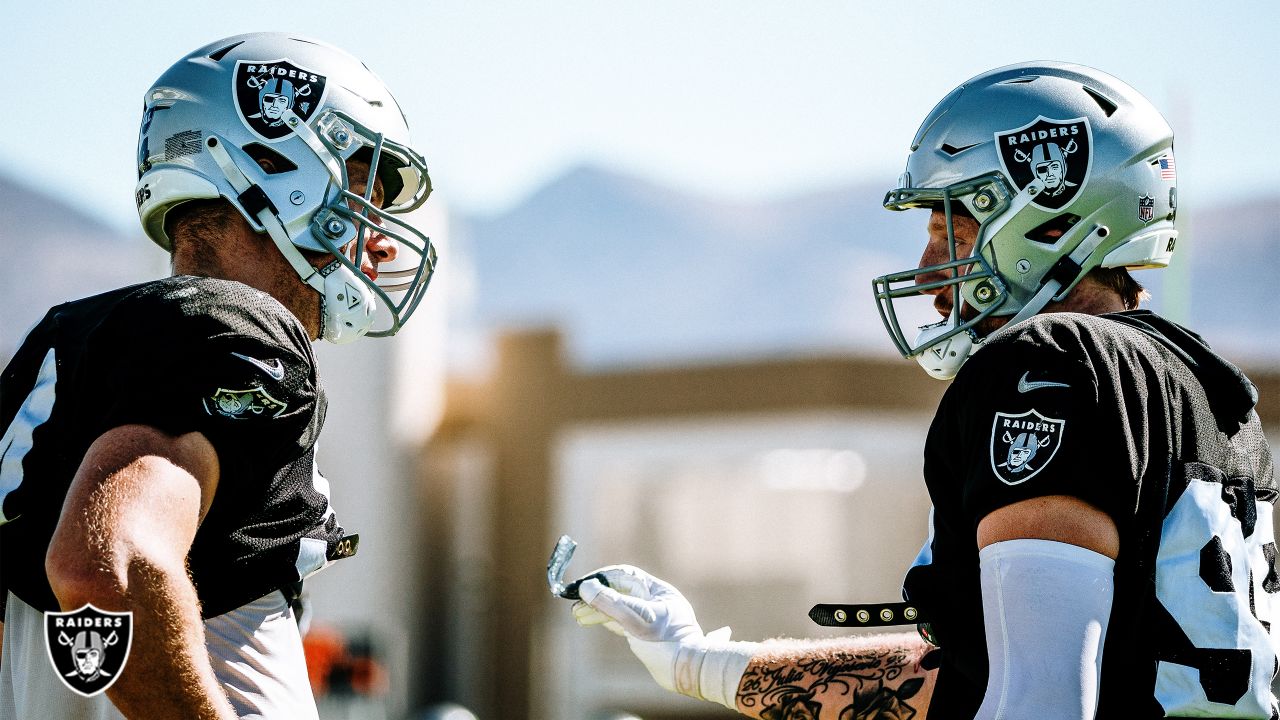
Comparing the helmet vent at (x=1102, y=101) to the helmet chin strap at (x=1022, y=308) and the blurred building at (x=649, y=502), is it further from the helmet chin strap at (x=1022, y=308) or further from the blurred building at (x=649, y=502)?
the blurred building at (x=649, y=502)

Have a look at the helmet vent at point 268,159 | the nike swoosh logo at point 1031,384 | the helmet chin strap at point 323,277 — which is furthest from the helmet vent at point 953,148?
the helmet vent at point 268,159

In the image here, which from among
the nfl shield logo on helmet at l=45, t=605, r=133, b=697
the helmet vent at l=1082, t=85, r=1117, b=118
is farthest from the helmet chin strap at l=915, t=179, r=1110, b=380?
the nfl shield logo on helmet at l=45, t=605, r=133, b=697

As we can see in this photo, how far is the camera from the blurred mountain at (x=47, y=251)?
79.5 ft

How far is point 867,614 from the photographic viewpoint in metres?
3.25

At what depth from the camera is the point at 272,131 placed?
3.42 metres

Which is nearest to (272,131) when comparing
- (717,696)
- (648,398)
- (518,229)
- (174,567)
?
(174,567)

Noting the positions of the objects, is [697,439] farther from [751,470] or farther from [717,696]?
[717,696]

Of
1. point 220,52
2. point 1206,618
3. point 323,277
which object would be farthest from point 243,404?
point 1206,618

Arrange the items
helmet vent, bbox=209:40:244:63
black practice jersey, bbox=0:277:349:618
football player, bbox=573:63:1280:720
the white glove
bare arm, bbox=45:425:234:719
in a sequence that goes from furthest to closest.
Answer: the white glove, helmet vent, bbox=209:40:244:63, black practice jersey, bbox=0:277:349:618, football player, bbox=573:63:1280:720, bare arm, bbox=45:425:234:719

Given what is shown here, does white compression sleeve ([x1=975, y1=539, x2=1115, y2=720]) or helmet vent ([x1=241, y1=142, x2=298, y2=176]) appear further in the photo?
helmet vent ([x1=241, y1=142, x2=298, y2=176])

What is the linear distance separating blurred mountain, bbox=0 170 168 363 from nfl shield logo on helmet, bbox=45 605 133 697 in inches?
802

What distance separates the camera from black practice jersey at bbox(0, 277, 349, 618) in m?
2.67

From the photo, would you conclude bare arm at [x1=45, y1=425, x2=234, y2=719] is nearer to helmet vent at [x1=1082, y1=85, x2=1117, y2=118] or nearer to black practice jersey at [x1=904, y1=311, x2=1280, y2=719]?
black practice jersey at [x1=904, y1=311, x2=1280, y2=719]

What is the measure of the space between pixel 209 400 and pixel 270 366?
0.14 meters
